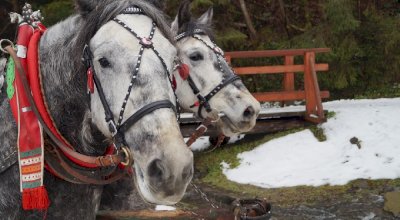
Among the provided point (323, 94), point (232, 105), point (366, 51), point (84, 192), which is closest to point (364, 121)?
point (323, 94)

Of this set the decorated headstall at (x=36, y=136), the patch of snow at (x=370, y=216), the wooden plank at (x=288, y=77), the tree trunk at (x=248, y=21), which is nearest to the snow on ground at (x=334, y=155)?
the wooden plank at (x=288, y=77)

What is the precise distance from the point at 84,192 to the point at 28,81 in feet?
2.26

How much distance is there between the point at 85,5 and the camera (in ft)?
7.23

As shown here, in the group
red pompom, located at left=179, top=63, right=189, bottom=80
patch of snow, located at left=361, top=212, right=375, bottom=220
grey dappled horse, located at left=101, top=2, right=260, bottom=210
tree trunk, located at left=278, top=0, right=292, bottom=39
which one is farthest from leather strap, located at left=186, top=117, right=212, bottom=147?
tree trunk, located at left=278, top=0, right=292, bottom=39

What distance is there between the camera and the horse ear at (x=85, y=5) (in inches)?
86.4

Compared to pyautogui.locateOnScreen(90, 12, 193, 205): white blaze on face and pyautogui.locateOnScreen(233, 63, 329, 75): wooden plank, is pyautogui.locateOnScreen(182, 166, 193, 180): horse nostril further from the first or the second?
pyautogui.locateOnScreen(233, 63, 329, 75): wooden plank

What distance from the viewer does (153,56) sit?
6.53 ft

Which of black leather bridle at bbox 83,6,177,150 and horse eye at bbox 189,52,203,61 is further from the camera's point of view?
horse eye at bbox 189,52,203,61

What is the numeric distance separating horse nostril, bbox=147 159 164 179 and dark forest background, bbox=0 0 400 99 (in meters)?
7.72

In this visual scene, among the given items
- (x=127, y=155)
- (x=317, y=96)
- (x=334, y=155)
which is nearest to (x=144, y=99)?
(x=127, y=155)

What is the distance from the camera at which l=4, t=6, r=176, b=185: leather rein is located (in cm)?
194

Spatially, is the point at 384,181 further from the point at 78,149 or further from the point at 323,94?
the point at 78,149

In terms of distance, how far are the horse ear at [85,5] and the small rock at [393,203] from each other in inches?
182

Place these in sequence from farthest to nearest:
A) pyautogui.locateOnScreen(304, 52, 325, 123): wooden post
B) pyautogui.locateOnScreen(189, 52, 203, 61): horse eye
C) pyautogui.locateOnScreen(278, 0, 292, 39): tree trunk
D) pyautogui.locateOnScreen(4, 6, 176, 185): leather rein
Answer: pyautogui.locateOnScreen(278, 0, 292, 39): tree trunk
pyautogui.locateOnScreen(304, 52, 325, 123): wooden post
pyautogui.locateOnScreen(189, 52, 203, 61): horse eye
pyautogui.locateOnScreen(4, 6, 176, 185): leather rein
